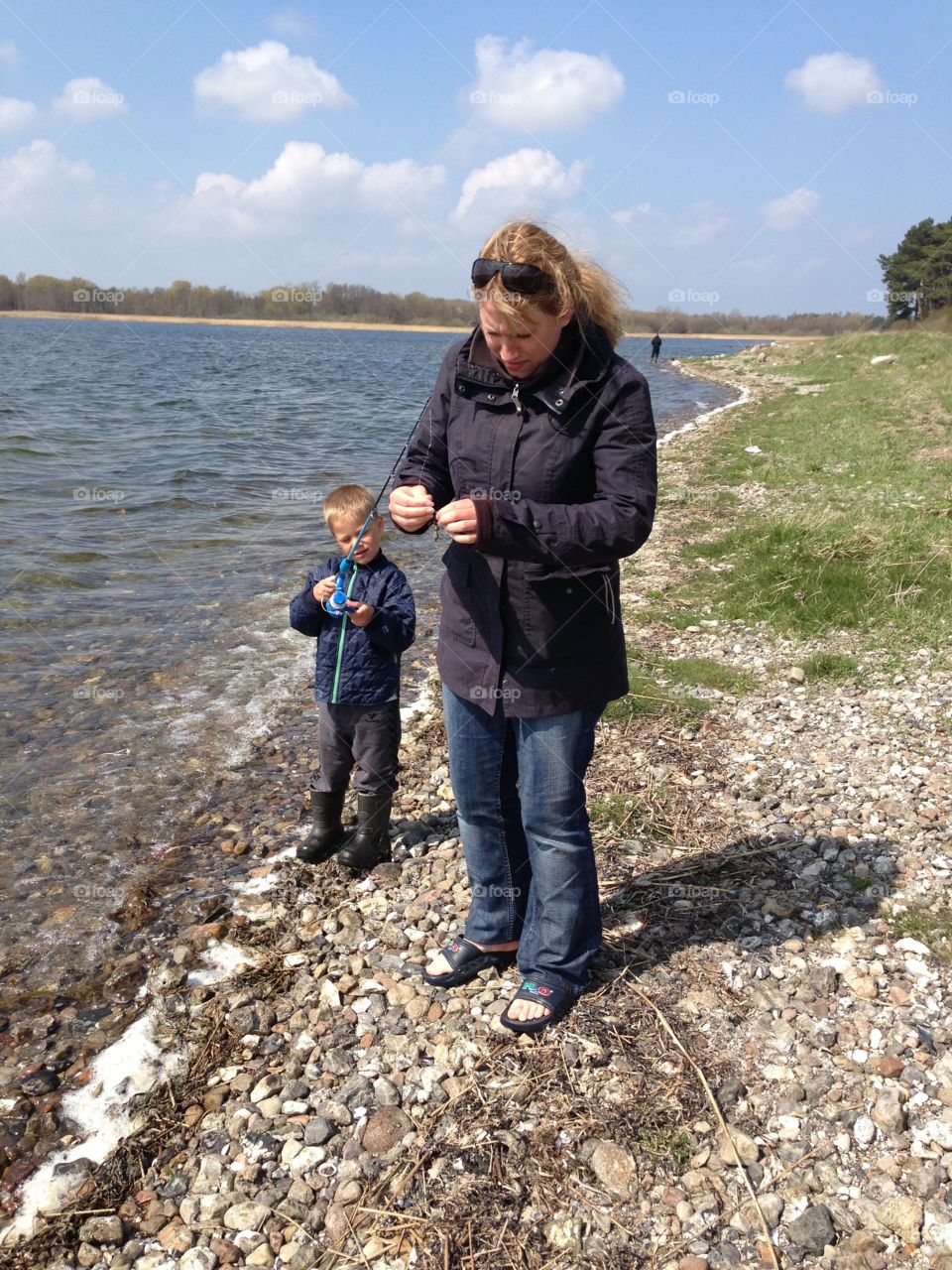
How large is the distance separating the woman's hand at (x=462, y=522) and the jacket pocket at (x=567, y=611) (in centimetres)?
38

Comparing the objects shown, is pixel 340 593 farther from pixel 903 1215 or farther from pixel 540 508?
pixel 903 1215

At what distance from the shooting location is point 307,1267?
8.54 feet

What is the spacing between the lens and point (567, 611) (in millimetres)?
2887

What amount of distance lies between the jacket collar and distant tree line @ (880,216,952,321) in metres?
58.5

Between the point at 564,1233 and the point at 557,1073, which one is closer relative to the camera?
the point at 564,1233

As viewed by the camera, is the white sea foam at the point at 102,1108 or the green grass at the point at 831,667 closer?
the white sea foam at the point at 102,1108

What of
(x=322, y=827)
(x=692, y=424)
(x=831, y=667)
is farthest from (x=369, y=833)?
(x=692, y=424)

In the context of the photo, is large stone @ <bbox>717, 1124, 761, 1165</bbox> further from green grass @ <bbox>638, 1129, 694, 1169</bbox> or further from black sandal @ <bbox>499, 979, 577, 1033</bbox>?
black sandal @ <bbox>499, 979, 577, 1033</bbox>

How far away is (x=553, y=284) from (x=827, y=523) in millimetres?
7856

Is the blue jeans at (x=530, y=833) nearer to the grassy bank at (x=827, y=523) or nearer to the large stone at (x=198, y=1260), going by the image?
the large stone at (x=198, y=1260)

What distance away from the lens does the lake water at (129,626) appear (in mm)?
5117

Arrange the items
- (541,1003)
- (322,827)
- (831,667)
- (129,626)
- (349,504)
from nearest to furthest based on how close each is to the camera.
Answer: (541,1003)
(349,504)
(322,827)
(831,667)
(129,626)

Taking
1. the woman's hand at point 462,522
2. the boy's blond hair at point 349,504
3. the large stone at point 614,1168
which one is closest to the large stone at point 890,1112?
the large stone at point 614,1168

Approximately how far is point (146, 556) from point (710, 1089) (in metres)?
10.4
